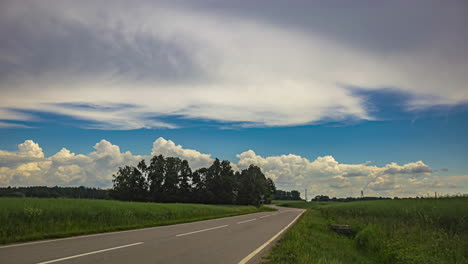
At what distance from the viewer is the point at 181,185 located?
8444cm

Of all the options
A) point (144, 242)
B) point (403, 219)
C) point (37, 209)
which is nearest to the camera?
point (144, 242)

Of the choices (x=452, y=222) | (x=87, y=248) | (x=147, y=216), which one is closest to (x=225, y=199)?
(x=147, y=216)

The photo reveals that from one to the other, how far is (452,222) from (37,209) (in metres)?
20.7

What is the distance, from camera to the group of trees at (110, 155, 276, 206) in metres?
82.6

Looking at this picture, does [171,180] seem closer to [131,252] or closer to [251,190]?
[251,190]

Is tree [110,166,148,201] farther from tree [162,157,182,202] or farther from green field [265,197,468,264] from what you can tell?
green field [265,197,468,264]

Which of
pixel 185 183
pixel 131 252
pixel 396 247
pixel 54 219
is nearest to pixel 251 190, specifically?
pixel 185 183

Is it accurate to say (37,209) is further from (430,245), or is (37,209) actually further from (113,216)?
(430,245)

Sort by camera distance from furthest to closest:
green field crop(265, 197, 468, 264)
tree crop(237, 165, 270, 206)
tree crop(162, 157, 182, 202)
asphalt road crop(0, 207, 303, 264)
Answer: tree crop(237, 165, 270, 206) < tree crop(162, 157, 182, 202) < green field crop(265, 197, 468, 264) < asphalt road crop(0, 207, 303, 264)

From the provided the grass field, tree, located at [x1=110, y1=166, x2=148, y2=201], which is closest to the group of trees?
tree, located at [x1=110, y1=166, x2=148, y2=201]

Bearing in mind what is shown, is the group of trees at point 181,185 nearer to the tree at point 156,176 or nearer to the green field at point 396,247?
the tree at point 156,176

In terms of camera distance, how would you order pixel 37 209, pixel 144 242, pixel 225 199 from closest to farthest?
pixel 144 242 → pixel 37 209 → pixel 225 199

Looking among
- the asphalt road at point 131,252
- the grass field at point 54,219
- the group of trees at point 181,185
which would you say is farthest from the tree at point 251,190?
the asphalt road at point 131,252

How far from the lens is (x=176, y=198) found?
81.1 m
